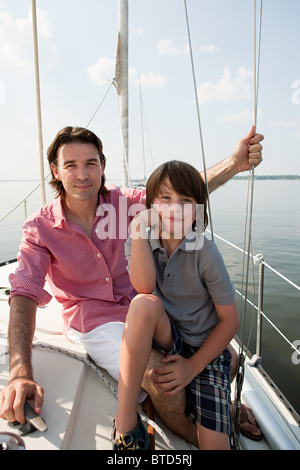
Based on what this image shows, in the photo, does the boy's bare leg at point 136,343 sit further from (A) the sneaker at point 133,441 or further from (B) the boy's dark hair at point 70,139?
(B) the boy's dark hair at point 70,139

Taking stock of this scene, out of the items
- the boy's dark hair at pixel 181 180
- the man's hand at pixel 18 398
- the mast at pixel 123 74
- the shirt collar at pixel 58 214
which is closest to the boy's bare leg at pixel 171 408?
the man's hand at pixel 18 398

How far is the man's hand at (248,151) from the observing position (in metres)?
1.14

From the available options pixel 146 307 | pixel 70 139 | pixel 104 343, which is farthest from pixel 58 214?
pixel 146 307

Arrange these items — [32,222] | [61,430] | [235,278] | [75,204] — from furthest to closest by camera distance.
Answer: [235,278]
[75,204]
[32,222]
[61,430]

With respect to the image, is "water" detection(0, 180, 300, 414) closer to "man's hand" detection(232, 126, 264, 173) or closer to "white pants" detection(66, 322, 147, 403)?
"man's hand" detection(232, 126, 264, 173)

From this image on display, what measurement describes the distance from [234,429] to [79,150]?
1343 millimetres

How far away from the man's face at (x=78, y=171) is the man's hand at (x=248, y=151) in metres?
0.70

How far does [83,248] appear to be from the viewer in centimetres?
152

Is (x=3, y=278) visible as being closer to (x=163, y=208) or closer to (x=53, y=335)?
(x=53, y=335)

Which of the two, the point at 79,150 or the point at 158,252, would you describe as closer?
the point at 158,252

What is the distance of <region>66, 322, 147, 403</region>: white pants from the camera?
128cm

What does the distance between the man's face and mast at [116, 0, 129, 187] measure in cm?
207

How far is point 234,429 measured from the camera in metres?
1.01

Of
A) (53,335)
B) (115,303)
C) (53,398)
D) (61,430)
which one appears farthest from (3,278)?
(61,430)
